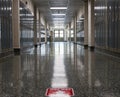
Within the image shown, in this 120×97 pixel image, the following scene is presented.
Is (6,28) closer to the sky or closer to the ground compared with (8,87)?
closer to the sky

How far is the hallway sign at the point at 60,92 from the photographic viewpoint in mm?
4332

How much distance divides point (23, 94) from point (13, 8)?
1592cm

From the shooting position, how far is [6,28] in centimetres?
1525

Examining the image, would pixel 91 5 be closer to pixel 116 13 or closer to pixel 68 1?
pixel 68 1

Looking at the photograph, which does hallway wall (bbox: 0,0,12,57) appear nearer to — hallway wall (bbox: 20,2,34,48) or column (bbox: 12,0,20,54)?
column (bbox: 12,0,20,54)

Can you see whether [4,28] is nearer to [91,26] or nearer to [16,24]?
[16,24]

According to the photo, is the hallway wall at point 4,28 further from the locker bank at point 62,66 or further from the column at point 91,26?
the column at point 91,26

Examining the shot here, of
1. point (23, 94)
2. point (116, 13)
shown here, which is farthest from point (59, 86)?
point (116, 13)

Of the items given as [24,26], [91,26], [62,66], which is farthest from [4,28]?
[91,26]

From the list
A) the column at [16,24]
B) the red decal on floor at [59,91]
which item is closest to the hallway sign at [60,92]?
the red decal on floor at [59,91]

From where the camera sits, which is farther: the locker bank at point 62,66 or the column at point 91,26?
the column at point 91,26

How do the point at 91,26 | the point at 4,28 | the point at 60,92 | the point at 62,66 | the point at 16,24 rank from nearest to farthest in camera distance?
the point at 60,92
the point at 62,66
the point at 4,28
the point at 16,24
the point at 91,26

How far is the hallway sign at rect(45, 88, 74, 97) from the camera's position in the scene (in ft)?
14.2

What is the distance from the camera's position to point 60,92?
4520 mm
